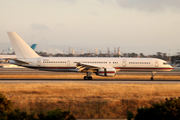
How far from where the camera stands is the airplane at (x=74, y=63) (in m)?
43.5

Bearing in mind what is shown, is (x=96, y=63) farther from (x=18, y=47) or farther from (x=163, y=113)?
(x=163, y=113)

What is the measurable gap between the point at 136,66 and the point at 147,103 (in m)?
25.6

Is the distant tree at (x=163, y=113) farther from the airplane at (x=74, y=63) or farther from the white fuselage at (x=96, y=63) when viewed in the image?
the white fuselage at (x=96, y=63)

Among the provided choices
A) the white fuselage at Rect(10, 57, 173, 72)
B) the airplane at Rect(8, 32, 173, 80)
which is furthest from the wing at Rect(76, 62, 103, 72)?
the white fuselage at Rect(10, 57, 173, 72)

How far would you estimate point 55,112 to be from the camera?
12.8 metres

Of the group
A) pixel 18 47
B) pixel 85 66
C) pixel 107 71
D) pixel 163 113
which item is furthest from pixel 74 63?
pixel 163 113

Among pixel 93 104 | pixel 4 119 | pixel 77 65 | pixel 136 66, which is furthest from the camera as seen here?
pixel 136 66

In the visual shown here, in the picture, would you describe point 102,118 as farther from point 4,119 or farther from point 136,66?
point 136,66

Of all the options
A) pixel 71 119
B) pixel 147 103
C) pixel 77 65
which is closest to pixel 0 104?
pixel 71 119

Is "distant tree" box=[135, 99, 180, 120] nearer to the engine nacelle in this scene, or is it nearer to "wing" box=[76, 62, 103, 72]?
A: the engine nacelle

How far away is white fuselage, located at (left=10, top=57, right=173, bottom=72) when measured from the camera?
44031 mm

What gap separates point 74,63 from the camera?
44.1m

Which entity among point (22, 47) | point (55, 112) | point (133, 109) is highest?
point (22, 47)

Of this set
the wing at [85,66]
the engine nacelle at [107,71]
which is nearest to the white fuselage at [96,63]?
the wing at [85,66]
